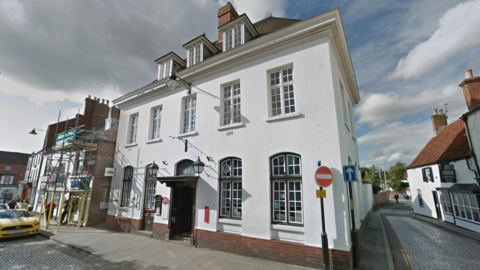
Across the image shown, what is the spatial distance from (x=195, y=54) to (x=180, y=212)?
27.6 ft

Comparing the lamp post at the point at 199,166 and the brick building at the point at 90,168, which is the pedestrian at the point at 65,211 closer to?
the brick building at the point at 90,168

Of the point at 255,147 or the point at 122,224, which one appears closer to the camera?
the point at 255,147

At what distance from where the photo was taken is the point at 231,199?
27.3ft

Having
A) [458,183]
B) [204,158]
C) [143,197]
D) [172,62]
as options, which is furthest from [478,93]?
[143,197]

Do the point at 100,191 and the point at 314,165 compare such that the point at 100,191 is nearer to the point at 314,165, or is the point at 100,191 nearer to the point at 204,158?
the point at 204,158

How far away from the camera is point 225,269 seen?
6.33 metres

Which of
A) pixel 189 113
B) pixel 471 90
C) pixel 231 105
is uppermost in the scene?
pixel 471 90

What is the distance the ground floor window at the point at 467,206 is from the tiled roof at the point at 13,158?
227 feet

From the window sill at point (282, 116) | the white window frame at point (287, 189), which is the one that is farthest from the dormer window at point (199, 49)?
the white window frame at point (287, 189)

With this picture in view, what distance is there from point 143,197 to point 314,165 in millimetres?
9130

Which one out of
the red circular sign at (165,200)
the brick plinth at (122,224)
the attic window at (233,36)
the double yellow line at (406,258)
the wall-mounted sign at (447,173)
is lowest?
the double yellow line at (406,258)

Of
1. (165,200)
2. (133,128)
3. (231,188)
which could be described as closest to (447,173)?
(231,188)

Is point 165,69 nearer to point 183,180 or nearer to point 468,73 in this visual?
point 183,180

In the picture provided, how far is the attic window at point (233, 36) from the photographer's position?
1004 centimetres
